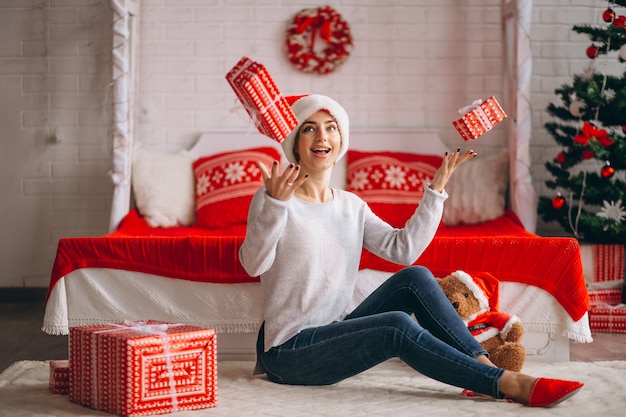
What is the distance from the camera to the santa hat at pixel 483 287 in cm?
301

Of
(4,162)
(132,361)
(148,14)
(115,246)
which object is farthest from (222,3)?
(132,361)

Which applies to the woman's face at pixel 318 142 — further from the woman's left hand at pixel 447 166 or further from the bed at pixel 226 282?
the bed at pixel 226 282

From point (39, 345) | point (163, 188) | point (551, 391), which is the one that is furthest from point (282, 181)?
point (163, 188)

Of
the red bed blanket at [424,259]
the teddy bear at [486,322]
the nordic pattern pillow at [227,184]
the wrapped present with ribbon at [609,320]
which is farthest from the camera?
the nordic pattern pillow at [227,184]

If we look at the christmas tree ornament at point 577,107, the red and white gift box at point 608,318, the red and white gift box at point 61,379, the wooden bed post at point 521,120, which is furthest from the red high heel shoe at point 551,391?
the christmas tree ornament at point 577,107

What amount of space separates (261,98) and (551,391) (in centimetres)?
117

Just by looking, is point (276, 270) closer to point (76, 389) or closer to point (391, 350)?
point (391, 350)

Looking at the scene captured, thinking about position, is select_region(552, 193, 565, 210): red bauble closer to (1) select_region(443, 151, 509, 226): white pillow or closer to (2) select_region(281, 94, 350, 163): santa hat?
(1) select_region(443, 151, 509, 226): white pillow

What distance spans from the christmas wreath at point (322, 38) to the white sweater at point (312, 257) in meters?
2.07

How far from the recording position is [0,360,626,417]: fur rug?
241 centimetres

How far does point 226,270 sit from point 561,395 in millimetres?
1404

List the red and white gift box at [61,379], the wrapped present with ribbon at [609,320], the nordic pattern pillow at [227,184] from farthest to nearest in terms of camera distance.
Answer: the nordic pattern pillow at [227,184], the wrapped present with ribbon at [609,320], the red and white gift box at [61,379]

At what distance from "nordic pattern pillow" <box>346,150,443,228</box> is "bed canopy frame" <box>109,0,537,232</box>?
0.48m

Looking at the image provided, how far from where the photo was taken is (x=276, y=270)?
8.68 feet
